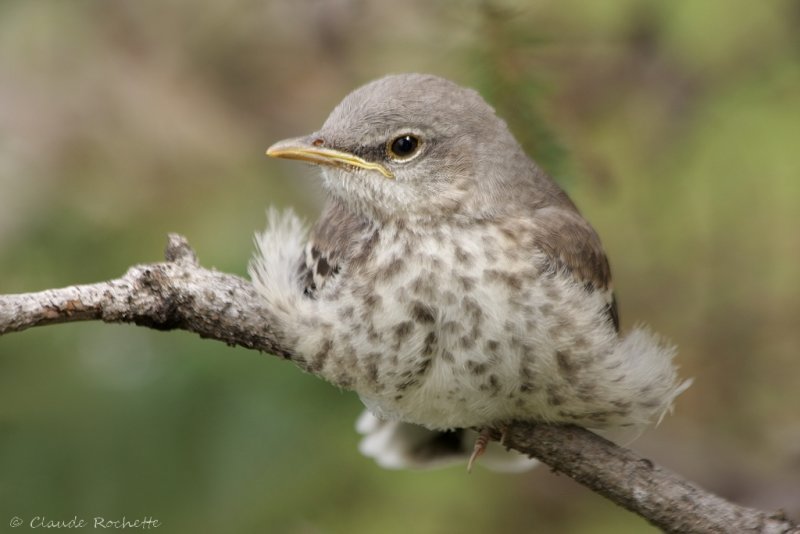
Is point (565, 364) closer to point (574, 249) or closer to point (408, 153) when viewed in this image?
point (574, 249)

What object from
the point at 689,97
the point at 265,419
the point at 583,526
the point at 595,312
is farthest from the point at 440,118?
the point at 583,526

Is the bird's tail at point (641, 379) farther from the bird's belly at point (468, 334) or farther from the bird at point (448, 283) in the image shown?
the bird's belly at point (468, 334)

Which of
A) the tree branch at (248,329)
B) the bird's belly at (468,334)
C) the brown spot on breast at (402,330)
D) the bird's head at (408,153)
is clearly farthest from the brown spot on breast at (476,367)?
the bird's head at (408,153)

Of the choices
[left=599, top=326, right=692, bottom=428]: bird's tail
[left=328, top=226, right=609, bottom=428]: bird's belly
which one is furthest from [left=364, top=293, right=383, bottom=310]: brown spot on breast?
[left=599, top=326, right=692, bottom=428]: bird's tail

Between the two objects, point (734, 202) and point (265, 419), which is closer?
point (265, 419)

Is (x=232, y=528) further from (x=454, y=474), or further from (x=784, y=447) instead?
Result: (x=784, y=447)

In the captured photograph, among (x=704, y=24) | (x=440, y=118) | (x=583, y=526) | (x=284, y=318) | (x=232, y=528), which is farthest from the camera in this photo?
(x=583, y=526)

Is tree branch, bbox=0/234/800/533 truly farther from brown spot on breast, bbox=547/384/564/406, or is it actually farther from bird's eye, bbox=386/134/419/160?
bird's eye, bbox=386/134/419/160
